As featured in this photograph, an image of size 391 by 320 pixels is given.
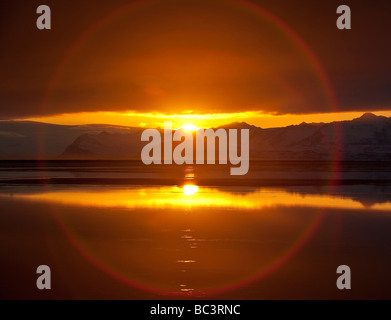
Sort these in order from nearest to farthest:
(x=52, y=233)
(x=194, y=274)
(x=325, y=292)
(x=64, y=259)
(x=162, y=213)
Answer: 1. (x=325, y=292)
2. (x=194, y=274)
3. (x=64, y=259)
4. (x=52, y=233)
5. (x=162, y=213)

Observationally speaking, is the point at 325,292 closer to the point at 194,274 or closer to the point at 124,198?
the point at 194,274

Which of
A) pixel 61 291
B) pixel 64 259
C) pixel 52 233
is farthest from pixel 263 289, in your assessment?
pixel 52 233

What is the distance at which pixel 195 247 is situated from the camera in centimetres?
1991

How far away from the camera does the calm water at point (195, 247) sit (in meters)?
14.8

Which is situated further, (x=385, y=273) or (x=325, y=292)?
(x=385, y=273)

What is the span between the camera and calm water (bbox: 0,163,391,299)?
14.8 meters

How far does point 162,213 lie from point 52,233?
7432 mm

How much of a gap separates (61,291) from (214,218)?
13431 millimetres

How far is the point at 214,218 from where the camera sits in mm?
27250

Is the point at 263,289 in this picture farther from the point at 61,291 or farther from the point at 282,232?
the point at 282,232

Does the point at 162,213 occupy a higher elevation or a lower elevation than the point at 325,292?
higher
